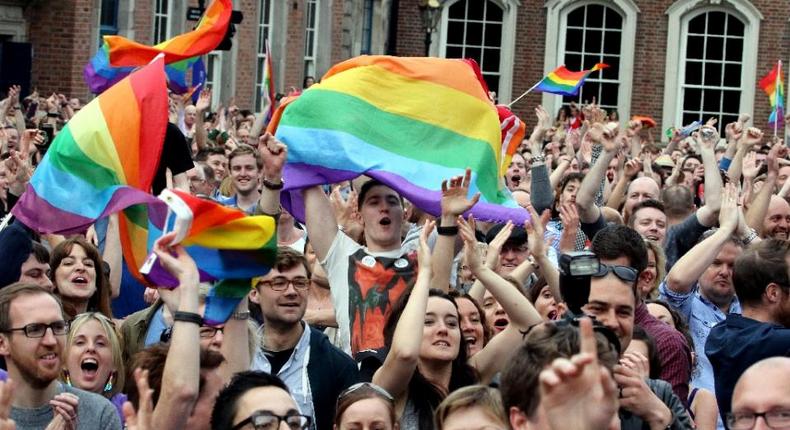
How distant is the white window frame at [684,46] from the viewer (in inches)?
1512

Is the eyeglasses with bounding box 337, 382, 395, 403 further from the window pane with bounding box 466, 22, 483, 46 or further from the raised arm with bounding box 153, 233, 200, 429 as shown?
the window pane with bounding box 466, 22, 483, 46

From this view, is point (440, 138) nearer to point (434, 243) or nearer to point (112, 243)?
point (434, 243)

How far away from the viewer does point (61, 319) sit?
6.68 m

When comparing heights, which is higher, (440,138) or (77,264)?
(440,138)

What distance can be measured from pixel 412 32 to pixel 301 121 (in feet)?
98.0

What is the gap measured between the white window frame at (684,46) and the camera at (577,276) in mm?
32380

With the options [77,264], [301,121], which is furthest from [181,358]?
[301,121]

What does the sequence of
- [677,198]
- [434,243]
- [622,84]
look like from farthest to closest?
[622,84], [677,198], [434,243]

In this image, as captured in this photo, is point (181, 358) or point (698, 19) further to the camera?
point (698, 19)

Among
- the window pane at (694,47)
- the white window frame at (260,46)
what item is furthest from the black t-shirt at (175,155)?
the window pane at (694,47)

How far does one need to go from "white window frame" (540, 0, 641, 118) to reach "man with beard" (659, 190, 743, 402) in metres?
29.3

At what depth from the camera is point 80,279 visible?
28.6ft

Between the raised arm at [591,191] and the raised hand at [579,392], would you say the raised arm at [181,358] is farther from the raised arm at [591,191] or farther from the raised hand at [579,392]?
the raised arm at [591,191]

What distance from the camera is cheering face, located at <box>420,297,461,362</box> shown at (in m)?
7.21
